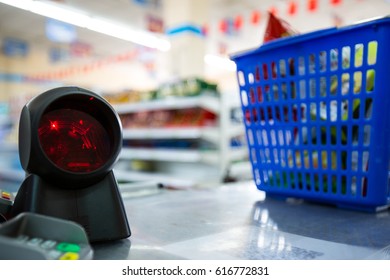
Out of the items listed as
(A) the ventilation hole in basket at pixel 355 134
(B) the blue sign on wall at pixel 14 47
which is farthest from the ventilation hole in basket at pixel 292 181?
(B) the blue sign on wall at pixel 14 47

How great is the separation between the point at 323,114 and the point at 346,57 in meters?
0.15

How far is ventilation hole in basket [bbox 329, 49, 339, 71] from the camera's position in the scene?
2.99 feet

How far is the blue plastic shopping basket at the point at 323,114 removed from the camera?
85cm

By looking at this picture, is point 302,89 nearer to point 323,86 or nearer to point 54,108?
point 323,86

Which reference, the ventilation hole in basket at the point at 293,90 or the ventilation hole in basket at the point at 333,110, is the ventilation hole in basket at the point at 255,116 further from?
the ventilation hole in basket at the point at 333,110

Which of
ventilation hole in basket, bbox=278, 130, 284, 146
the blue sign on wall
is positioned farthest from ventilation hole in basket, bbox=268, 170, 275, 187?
the blue sign on wall

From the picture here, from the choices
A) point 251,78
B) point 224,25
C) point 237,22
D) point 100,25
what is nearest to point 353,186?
point 251,78

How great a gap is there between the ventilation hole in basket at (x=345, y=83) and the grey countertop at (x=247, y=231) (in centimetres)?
31

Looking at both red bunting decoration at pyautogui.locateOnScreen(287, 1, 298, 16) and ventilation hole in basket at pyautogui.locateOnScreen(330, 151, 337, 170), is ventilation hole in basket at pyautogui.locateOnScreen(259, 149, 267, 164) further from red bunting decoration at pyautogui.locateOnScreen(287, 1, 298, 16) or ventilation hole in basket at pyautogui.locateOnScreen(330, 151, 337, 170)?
red bunting decoration at pyautogui.locateOnScreen(287, 1, 298, 16)

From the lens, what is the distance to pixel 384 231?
74 centimetres

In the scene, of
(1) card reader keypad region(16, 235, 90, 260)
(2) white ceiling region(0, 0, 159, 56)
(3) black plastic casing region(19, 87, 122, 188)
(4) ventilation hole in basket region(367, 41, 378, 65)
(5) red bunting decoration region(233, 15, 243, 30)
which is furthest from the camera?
(5) red bunting decoration region(233, 15, 243, 30)

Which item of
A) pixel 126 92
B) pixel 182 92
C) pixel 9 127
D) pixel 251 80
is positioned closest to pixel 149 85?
pixel 9 127

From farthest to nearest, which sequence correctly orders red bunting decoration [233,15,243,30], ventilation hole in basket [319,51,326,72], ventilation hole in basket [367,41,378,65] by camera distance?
red bunting decoration [233,15,243,30] → ventilation hole in basket [319,51,326,72] → ventilation hole in basket [367,41,378,65]

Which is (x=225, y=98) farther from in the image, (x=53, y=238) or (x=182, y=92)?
(x=53, y=238)
